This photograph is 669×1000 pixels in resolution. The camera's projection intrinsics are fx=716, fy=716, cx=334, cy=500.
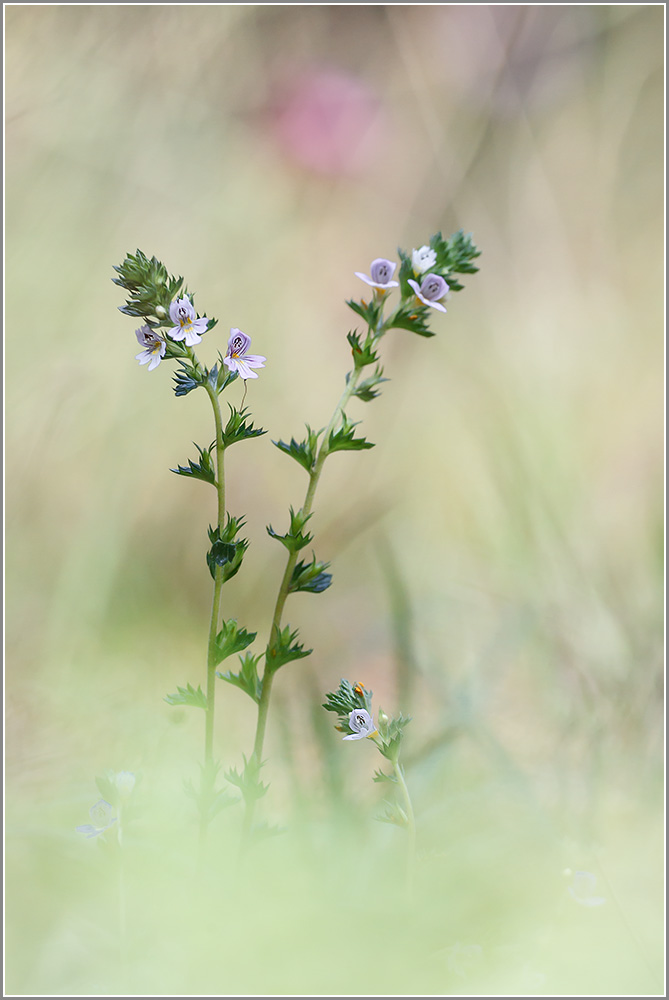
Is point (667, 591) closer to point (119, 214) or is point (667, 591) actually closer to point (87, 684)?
point (87, 684)

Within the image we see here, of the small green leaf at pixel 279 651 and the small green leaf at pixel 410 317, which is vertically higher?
the small green leaf at pixel 410 317

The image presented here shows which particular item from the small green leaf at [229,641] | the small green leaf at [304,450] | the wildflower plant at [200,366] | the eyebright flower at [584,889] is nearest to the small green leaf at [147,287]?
the wildflower plant at [200,366]

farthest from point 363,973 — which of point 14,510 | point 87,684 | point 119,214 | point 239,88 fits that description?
point 239,88

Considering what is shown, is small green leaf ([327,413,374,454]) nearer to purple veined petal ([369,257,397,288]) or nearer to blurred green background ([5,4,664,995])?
purple veined petal ([369,257,397,288])

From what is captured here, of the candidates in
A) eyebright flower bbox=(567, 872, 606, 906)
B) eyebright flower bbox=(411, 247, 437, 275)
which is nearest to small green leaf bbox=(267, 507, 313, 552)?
eyebright flower bbox=(411, 247, 437, 275)

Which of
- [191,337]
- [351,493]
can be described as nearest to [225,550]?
[191,337]

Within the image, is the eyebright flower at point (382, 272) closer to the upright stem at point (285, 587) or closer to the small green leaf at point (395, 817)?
the upright stem at point (285, 587)

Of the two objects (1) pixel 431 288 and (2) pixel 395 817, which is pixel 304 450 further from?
(2) pixel 395 817
